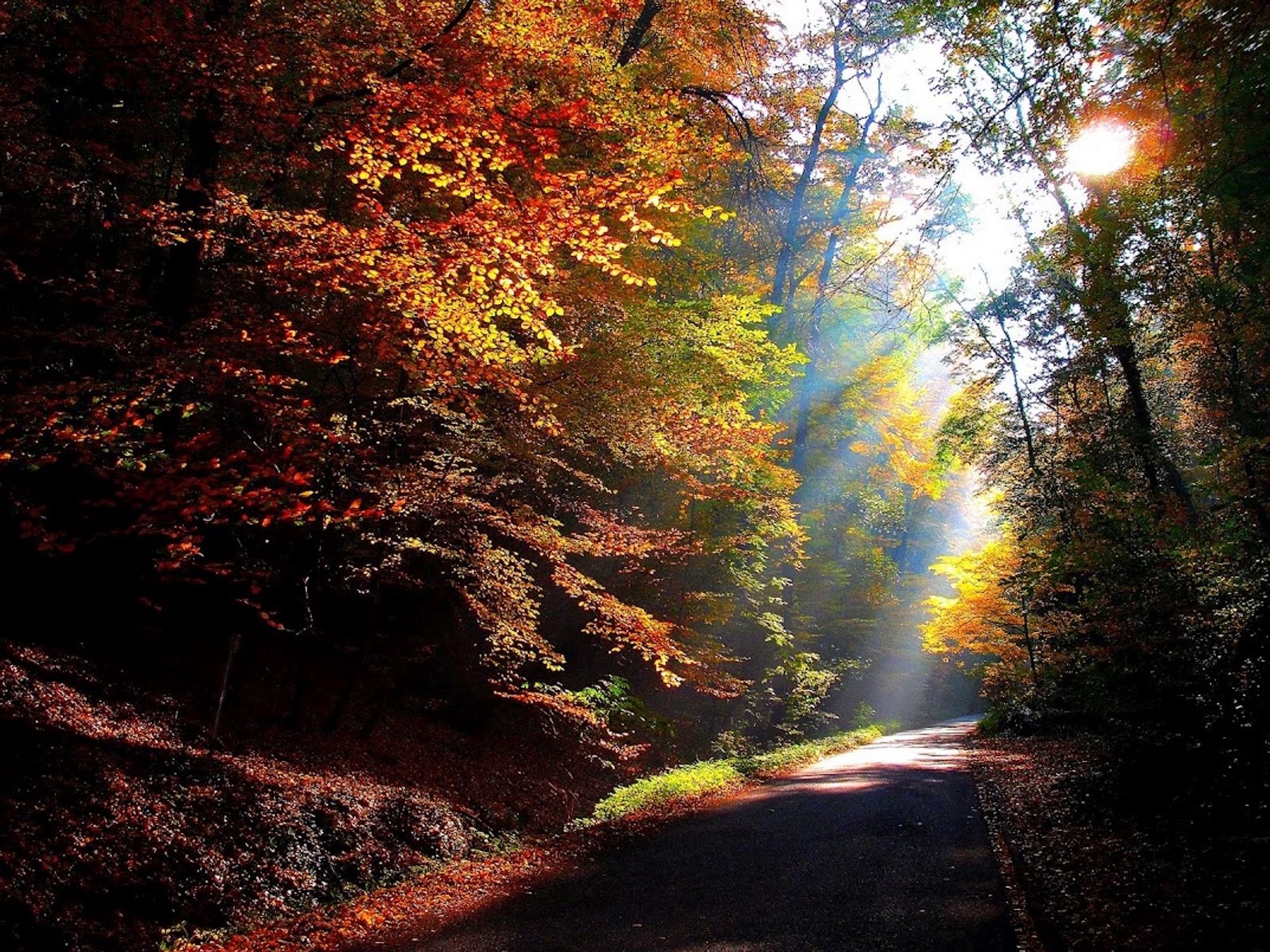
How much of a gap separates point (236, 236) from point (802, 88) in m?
15.6

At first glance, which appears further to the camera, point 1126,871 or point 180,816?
point 1126,871

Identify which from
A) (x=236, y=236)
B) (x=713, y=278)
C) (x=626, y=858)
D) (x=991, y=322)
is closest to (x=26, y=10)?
(x=236, y=236)

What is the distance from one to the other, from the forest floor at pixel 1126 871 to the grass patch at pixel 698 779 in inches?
167

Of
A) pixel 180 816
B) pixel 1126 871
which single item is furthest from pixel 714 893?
pixel 180 816

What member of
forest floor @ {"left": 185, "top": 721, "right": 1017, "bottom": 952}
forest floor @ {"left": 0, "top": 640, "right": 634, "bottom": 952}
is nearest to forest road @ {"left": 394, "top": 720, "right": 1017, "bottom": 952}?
forest floor @ {"left": 185, "top": 721, "right": 1017, "bottom": 952}

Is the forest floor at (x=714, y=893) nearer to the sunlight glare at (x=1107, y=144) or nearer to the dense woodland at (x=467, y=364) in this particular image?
the dense woodland at (x=467, y=364)

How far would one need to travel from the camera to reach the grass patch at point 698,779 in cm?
964

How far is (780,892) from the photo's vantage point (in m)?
5.92

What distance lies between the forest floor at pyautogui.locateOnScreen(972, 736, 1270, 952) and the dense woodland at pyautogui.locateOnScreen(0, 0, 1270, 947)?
67 centimetres

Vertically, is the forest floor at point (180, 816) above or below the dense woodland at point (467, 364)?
below

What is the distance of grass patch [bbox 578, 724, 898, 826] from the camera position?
9641mm

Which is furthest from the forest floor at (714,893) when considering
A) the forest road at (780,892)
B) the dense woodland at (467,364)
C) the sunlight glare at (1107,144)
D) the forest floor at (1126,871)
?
the sunlight glare at (1107,144)

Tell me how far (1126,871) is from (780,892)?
9.59 feet

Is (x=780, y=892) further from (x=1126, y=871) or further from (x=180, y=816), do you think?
(x=180, y=816)
